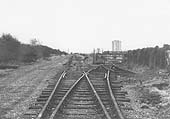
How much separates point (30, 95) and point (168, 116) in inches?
217

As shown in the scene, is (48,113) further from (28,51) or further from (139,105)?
(28,51)

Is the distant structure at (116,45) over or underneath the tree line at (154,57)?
over

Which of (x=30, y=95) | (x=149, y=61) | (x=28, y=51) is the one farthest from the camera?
(x=28, y=51)

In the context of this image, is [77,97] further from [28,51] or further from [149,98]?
[28,51]

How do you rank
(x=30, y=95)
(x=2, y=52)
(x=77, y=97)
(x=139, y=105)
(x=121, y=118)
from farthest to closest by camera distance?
1. (x=2, y=52)
2. (x=30, y=95)
3. (x=77, y=97)
4. (x=139, y=105)
5. (x=121, y=118)

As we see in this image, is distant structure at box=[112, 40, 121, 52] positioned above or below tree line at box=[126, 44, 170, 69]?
above

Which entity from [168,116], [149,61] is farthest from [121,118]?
[149,61]

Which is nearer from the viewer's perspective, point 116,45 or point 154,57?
point 154,57

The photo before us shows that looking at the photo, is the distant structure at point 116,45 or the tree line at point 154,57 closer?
the tree line at point 154,57

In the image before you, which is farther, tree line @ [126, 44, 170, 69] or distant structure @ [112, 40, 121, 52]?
distant structure @ [112, 40, 121, 52]

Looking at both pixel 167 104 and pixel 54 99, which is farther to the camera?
pixel 54 99

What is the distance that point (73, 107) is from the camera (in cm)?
798

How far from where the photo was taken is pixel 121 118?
639 cm

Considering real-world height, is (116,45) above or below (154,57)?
above
